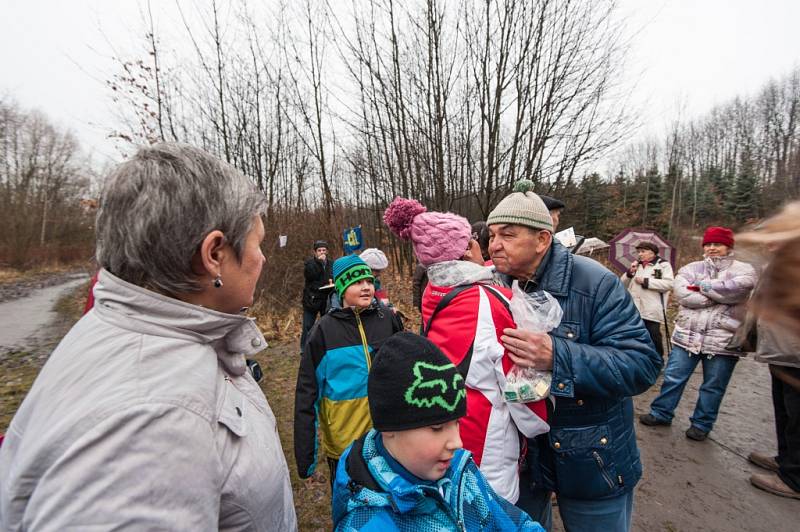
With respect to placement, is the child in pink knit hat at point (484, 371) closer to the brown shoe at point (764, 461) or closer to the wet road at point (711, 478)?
the wet road at point (711, 478)

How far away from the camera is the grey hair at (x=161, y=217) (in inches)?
35.9

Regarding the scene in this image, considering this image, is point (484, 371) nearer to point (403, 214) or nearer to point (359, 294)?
point (403, 214)

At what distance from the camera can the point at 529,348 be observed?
1593mm

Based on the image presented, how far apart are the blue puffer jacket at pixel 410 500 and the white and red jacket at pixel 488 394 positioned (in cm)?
24

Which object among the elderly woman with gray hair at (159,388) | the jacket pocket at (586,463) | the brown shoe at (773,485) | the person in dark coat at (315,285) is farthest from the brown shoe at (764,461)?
the person in dark coat at (315,285)

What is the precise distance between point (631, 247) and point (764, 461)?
328 cm

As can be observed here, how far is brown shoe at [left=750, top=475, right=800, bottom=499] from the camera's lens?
310cm

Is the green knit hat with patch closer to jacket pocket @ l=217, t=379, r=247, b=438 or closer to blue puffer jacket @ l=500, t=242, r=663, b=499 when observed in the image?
blue puffer jacket @ l=500, t=242, r=663, b=499

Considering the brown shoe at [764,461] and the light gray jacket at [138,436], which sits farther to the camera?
the brown shoe at [764,461]

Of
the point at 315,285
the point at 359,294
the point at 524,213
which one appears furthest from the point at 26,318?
the point at 524,213

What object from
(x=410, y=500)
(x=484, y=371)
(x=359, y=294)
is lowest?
(x=410, y=500)

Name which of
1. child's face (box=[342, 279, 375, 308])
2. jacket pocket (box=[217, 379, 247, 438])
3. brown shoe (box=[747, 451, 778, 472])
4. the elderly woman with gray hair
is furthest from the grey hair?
brown shoe (box=[747, 451, 778, 472])

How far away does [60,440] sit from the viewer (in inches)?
27.0

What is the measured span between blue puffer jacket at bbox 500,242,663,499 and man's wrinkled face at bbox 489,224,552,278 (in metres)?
0.14
